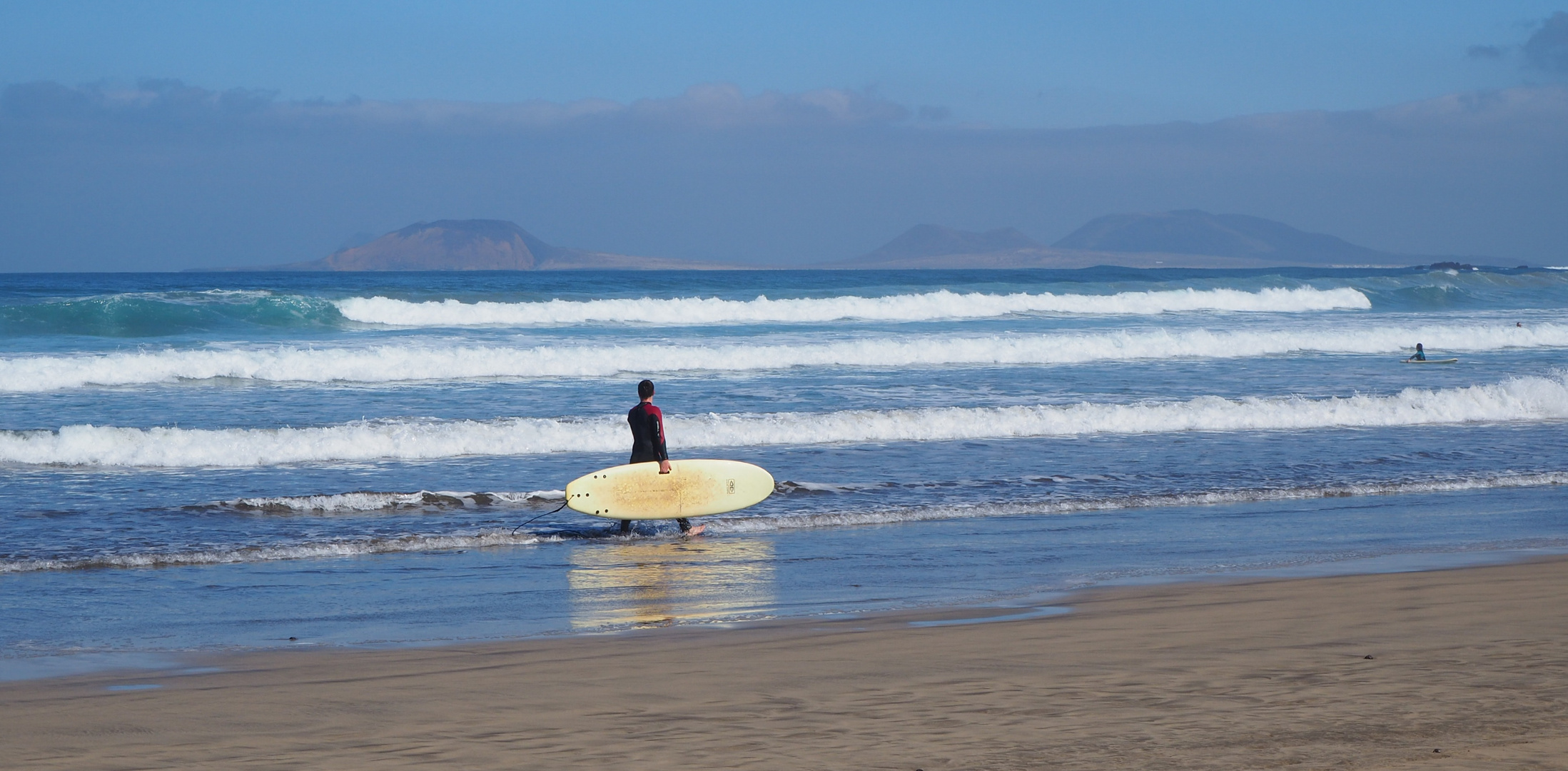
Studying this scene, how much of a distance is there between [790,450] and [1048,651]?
8.65 m

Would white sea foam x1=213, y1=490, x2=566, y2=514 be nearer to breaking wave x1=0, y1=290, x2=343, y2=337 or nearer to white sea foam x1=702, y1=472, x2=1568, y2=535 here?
white sea foam x1=702, y1=472, x2=1568, y2=535

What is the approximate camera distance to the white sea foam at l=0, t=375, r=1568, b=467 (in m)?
13.4

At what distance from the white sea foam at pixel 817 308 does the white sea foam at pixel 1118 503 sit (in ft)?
84.3

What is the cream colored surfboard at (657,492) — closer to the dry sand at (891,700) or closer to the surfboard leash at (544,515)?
the surfboard leash at (544,515)

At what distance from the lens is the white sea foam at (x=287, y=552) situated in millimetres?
8508

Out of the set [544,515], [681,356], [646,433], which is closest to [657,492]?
[646,433]

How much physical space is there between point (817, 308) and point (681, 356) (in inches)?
614

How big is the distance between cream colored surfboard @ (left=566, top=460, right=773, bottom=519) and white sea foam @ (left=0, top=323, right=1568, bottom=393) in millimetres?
11842

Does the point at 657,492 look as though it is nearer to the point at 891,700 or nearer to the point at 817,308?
the point at 891,700

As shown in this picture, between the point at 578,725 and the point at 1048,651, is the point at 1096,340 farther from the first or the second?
the point at 578,725

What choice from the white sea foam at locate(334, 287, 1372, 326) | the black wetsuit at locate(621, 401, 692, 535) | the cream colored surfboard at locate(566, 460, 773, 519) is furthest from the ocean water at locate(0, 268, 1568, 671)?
the white sea foam at locate(334, 287, 1372, 326)

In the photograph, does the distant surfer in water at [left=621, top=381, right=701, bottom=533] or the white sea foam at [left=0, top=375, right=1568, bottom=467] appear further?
the white sea foam at [left=0, top=375, right=1568, bottom=467]

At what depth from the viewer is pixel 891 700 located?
5.03 m

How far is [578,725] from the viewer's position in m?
4.71
